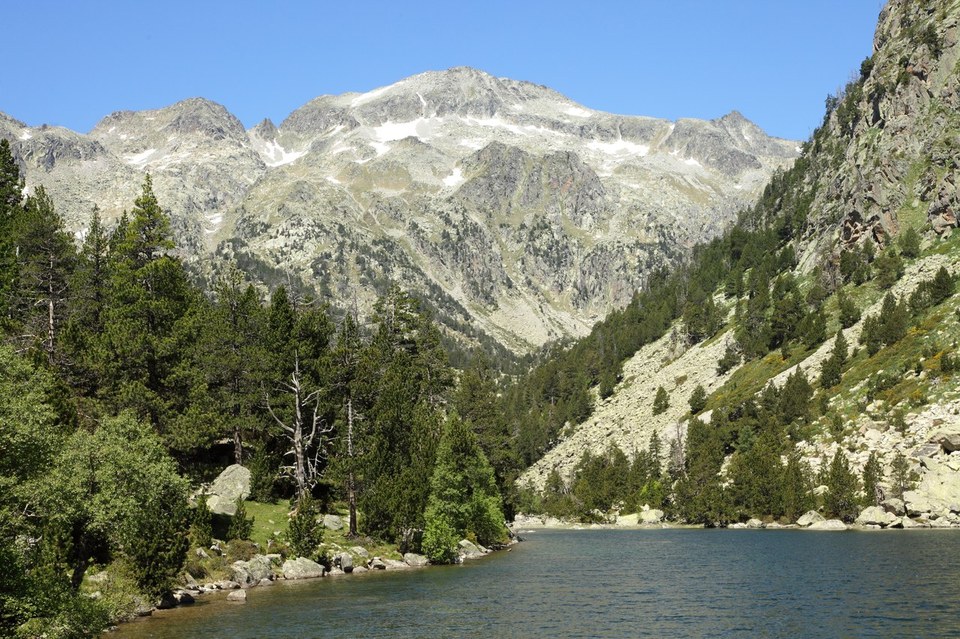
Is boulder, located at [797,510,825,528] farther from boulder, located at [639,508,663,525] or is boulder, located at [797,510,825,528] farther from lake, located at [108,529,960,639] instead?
lake, located at [108,529,960,639]

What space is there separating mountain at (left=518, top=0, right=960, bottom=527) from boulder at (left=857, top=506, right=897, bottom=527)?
396 mm

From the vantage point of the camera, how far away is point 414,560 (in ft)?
216

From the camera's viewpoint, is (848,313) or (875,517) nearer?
(875,517)

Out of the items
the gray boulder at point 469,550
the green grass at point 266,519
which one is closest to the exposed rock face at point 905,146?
the gray boulder at point 469,550

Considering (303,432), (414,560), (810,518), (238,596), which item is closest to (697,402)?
(810,518)

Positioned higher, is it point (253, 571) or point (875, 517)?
point (875, 517)

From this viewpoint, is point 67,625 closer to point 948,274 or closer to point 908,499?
point 908,499

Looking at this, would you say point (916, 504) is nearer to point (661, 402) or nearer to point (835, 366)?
point (835, 366)

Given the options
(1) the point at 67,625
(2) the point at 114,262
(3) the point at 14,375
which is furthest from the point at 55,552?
(2) the point at 114,262

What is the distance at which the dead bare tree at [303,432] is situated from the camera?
68.9m

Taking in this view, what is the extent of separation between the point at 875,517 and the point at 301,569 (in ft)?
250

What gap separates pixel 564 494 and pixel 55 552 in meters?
126

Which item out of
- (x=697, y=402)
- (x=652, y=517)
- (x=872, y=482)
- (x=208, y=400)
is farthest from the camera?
(x=697, y=402)

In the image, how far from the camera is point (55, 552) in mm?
37781
